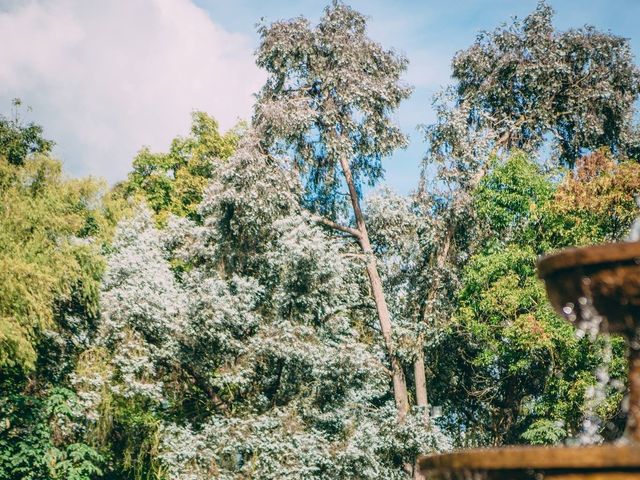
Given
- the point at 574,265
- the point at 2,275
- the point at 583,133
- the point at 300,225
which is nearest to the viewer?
the point at 574,265

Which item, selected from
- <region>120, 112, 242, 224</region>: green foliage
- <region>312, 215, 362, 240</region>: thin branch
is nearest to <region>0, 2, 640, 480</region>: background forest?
<region>312, 215, 362, 240</region>: thin branch

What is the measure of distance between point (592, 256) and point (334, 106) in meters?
15.5

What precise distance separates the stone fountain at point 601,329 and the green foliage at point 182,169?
22199 mm

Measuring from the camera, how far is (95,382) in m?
16.1

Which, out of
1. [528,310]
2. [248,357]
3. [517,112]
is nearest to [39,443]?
[248,357]

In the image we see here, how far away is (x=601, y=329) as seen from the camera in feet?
13.9

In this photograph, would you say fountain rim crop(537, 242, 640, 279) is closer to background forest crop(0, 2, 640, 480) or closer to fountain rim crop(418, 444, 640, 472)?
fountain rim crop(418, 444, 640, 472)

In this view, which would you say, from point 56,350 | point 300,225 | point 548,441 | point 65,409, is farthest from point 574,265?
point 56,350

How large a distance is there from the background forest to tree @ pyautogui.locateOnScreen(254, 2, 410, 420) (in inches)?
2.5

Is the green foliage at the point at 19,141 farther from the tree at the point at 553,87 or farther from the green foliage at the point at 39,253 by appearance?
the tree at the point at 553,87

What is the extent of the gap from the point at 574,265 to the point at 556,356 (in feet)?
44.4

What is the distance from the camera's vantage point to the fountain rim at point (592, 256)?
11.6 ft

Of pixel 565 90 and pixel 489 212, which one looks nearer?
pixel 489 212

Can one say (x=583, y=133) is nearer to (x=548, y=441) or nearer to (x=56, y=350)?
(x=548, y=441)
